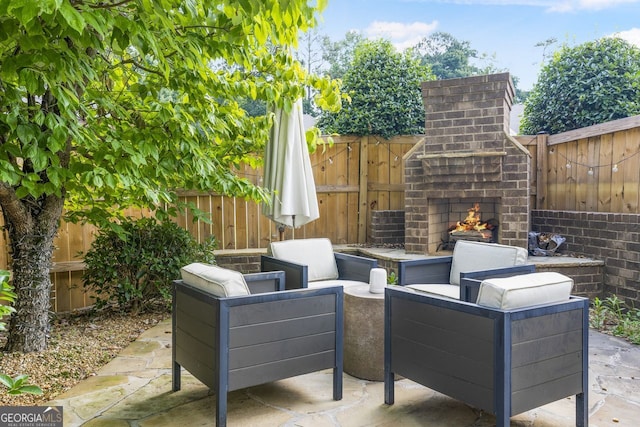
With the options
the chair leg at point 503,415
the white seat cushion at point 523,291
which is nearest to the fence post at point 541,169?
the white seat cushion at point 523,291

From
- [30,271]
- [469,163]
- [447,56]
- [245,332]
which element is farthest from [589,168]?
[447,56]

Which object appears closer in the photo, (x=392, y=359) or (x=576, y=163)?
(x=392, y=359)

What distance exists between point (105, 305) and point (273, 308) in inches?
113

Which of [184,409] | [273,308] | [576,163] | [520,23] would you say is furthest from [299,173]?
[520,23]

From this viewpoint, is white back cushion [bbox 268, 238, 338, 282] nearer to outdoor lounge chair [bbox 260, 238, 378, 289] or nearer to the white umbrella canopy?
outdoor lounge chair [bbox 260, 238, 378, 289]

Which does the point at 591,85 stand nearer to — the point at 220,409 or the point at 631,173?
the point at 631,173

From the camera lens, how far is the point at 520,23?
Result: 78.1ft

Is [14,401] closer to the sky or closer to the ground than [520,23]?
closer to the ground

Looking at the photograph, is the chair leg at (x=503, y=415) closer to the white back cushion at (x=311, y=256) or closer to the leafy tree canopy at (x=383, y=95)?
the white back cushion at (x=311, y=256)

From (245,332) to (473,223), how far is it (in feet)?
15.2

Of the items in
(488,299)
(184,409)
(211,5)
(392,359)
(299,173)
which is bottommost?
(184,409)

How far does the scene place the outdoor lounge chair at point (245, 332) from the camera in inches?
106

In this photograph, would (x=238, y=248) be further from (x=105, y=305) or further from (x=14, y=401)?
(x=14, y=401)

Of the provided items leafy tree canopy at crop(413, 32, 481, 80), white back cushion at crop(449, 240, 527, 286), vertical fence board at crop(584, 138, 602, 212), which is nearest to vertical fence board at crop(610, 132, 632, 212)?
vertical fence board at crop(584, 138, 602, 212)
